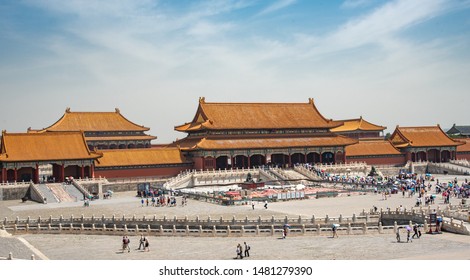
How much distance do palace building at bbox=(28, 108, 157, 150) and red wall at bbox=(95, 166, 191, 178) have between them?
16.2 metres

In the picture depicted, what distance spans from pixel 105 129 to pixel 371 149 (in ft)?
117

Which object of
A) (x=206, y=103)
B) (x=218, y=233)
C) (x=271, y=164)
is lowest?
(x=218, y=233)

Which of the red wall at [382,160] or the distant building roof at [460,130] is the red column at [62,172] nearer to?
the red wall at [382,160]

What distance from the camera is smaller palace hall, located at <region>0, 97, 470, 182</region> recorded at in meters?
64.6

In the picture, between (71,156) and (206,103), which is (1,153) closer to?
(71,156)

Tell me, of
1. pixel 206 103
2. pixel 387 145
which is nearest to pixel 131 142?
pixel 206 103

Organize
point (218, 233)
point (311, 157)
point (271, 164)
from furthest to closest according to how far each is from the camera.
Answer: point (311, 157)
point (271, 164)
point (218, 233)

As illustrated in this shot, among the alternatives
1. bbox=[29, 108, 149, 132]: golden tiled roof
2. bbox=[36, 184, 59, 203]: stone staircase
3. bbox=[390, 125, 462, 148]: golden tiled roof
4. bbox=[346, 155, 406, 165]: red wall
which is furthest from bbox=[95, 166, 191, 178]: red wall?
bbox=[390, 125, 462, 148]: golden tiled roof

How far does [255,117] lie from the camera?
3174 inches

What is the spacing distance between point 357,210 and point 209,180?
2459 cm

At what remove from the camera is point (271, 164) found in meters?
75.8

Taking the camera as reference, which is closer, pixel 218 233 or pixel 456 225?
pixel 456 225

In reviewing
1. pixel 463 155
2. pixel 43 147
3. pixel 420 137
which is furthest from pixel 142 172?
pixel 463 155

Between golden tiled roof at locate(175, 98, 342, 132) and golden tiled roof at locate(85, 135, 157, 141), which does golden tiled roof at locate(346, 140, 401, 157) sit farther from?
golden tiled roof at locate(85, 135, 157, 141)
